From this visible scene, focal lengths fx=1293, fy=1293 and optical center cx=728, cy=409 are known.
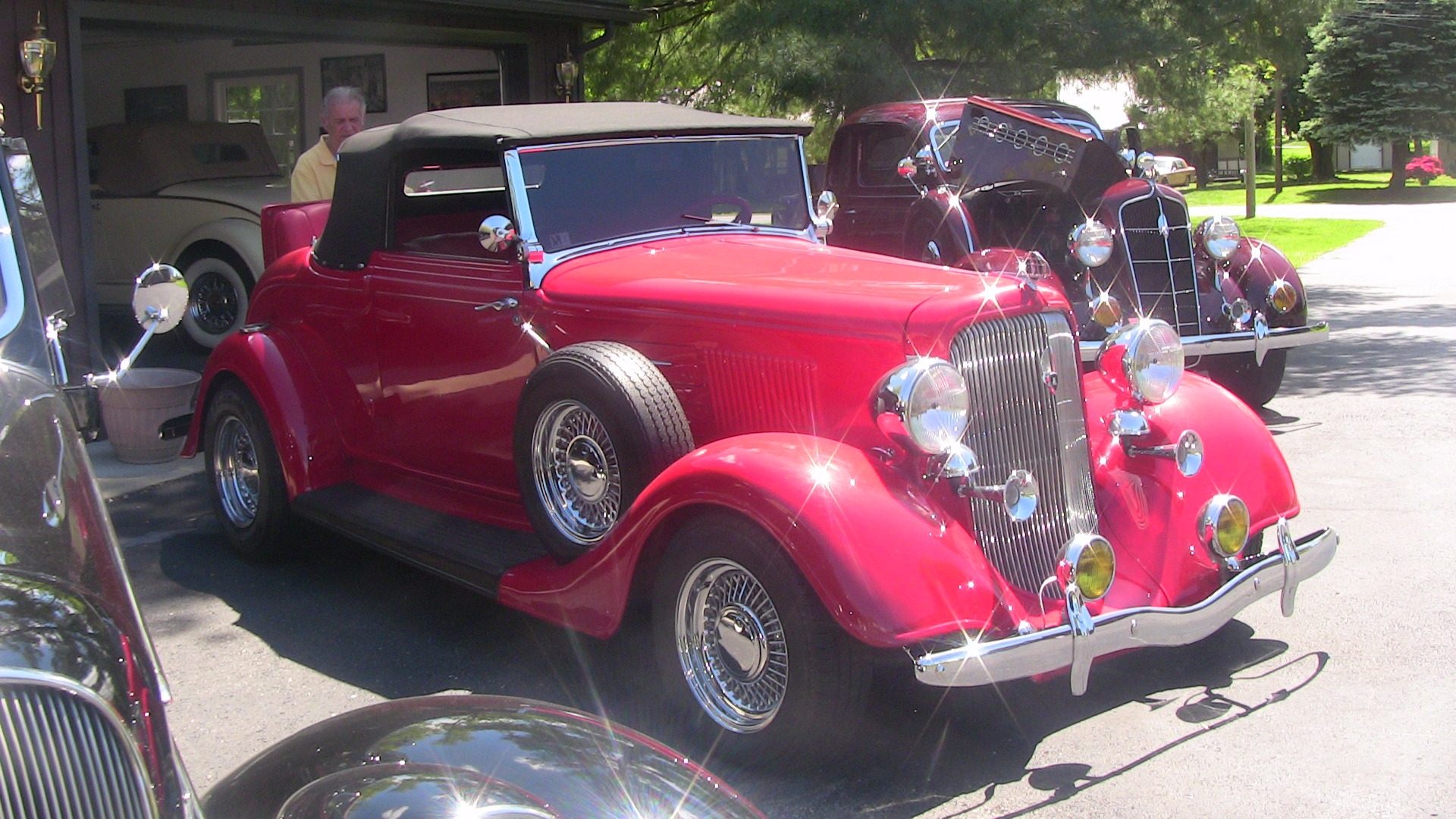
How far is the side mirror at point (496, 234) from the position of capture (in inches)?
170

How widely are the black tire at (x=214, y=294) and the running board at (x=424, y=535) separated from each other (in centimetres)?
567

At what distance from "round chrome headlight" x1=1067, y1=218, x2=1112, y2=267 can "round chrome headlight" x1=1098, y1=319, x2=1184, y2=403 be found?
329 centimetres

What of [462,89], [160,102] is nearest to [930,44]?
[462,89]

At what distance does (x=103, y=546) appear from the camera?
6.83ft

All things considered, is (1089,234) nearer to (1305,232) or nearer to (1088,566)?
(1088,566)

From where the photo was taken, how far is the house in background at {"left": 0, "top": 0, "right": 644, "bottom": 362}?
786 cm

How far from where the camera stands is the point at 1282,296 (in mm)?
7789

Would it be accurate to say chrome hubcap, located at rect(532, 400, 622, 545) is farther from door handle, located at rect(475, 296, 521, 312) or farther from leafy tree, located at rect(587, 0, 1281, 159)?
leafy tree, located at rect(587, 0, 1281, 159)

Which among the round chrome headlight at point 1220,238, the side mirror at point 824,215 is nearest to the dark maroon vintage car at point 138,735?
the side mirror at point 824,215

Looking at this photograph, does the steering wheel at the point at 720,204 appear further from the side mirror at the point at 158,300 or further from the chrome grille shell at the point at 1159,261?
the chrome grille shell at the point at 1159,261

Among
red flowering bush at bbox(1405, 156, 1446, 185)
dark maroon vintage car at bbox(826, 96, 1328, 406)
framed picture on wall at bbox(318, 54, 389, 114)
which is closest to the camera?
dark maroon vintage car at bbox(826, 96, 1328, 406)

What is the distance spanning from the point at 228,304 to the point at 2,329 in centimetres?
794

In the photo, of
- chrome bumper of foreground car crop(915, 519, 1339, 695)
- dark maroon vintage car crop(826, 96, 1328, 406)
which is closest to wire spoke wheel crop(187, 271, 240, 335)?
dark maroon vintage car crop(826, 96, 1328, 406)

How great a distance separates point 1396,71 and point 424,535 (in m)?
38.2
